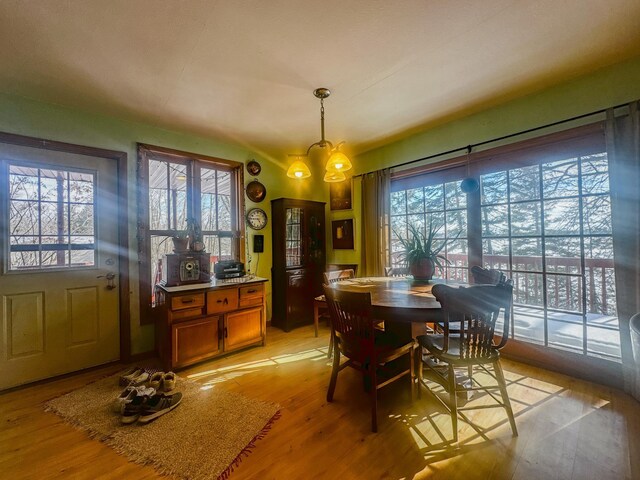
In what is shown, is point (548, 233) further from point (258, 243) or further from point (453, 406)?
point (258, 243)

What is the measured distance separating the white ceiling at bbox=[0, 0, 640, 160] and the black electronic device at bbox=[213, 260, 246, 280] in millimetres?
1592

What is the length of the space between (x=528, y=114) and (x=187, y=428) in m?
3.76

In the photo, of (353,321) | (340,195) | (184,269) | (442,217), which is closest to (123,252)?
(184,269)

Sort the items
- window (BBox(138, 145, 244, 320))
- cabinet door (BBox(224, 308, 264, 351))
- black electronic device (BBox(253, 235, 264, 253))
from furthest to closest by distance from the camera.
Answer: black electronic device (BBox(253, 235, 264, 253))
window (BBox(138, 145, 244, 320))
cabinet door (BBox(224, 308, 264, 351))

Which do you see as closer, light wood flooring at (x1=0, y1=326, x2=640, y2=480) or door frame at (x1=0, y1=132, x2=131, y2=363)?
light wood flooring at (x1=0, y1=326, x2=640, y2=480)

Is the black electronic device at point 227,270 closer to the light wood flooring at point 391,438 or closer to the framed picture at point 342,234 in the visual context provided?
the light wood flooring at point 391,438

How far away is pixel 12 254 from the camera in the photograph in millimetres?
2340

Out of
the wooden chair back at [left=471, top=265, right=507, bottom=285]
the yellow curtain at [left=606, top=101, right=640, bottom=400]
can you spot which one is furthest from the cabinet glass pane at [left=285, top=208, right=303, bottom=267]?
the yellow curtain at [left=606, top=101, right=640, bottom=400]

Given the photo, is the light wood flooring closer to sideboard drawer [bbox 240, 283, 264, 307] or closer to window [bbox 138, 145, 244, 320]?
sideboard drawer [bbox 240, 283, 264, 307]

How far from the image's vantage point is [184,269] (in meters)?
2.86

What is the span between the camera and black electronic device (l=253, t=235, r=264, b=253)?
12.5 ft

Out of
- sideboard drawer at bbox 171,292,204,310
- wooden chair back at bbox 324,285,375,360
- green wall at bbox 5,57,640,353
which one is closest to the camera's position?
wooden chair back at bbox 324,285,375,360

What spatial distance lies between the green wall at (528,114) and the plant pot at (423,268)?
1.46 meters

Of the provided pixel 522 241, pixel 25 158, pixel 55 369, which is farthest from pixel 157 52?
pixel 522 241
